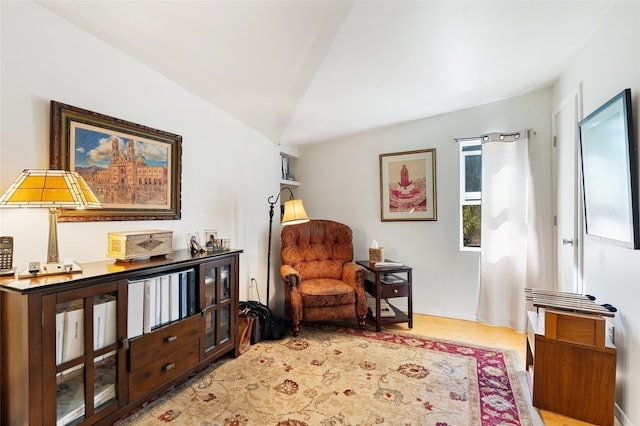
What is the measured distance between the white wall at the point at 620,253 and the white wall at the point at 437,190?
87 cm

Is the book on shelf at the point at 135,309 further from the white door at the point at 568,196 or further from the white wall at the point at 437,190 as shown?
the white door at the point at 568,196

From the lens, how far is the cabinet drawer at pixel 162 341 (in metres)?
1.60

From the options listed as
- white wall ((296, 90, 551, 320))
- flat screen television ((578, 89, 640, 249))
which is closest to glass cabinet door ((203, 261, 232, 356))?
white wall ((296, 90, 551, 320))

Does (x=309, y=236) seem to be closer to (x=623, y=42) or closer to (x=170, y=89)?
(x=170, y=89)

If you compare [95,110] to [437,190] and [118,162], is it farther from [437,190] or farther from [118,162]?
[437,190]

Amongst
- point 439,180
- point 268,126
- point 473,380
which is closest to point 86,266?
point 268,126

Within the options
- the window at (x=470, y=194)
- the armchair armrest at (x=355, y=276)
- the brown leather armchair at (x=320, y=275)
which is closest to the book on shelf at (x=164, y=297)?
the brown leather armchair at (x=320, y=275)

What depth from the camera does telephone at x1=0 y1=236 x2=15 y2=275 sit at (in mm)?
1354

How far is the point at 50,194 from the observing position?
1325 mm

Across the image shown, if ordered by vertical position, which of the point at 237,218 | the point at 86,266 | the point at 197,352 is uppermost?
the point at 237,218

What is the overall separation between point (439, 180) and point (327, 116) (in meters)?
1.44

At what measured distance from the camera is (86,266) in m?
1.63

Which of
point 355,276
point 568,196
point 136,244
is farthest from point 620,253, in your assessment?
point 136,244

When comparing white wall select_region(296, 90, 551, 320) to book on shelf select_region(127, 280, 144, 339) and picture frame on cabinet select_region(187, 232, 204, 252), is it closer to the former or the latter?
picture frame on cabinet select_region(187, 232, 204, 252)
